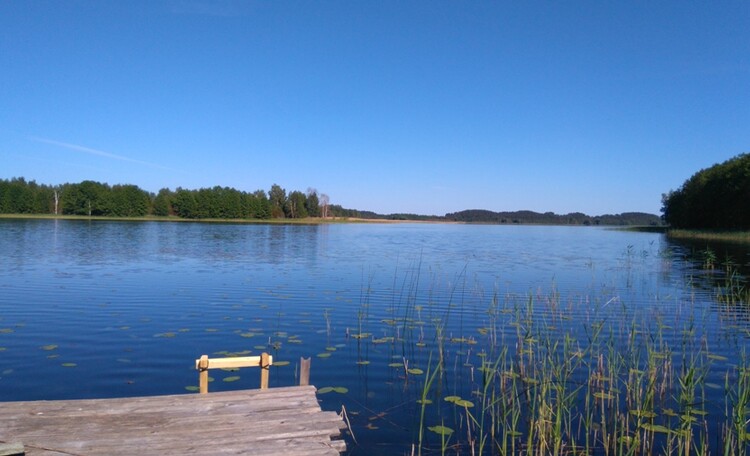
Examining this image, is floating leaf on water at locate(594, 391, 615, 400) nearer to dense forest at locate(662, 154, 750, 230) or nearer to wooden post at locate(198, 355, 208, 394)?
wooden post at locate(198, 355, 208, 394)

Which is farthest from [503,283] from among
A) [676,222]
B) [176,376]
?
[676,222]

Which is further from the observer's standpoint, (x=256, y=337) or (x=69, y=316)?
(x=69, y=316)

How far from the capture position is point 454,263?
29.9 metres

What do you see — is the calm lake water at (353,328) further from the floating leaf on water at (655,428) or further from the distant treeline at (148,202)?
the distant treeline at (148,202)

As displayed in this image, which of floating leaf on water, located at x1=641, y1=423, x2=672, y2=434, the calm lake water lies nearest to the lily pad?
the calm lake water

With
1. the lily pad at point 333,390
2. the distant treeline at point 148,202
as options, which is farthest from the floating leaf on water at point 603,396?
the distant treeline at point 148,202

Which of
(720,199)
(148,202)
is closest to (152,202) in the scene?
(148,202)

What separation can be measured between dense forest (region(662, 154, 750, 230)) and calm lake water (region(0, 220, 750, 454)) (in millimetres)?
53478

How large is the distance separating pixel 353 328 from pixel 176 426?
7864 mm

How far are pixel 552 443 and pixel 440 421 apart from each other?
5.11ft

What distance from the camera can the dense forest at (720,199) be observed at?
70250 mm

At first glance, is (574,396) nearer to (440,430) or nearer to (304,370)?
(440,430)

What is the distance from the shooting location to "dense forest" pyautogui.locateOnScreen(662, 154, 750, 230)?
70.2 metres

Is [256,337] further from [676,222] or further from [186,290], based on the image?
[676,222]
